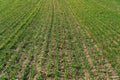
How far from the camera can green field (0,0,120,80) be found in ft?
35.8

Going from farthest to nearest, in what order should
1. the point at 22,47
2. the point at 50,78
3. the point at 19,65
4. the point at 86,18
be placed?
1. the point at 86,18
2. the point at 22,47
3. the point at 19,65
4. the point at 50,78

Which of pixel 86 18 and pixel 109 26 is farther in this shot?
pixel 86 18

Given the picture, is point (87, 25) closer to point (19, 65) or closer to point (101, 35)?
point (101, 35)

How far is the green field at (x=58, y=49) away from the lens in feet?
35.8

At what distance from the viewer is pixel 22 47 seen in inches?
563

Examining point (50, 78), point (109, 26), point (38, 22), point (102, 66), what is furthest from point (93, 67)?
point (38, 22)

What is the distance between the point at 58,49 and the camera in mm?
14117

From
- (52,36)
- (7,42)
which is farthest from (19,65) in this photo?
(52,36)

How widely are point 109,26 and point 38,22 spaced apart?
283 inches

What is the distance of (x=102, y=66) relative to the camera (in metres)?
11.9

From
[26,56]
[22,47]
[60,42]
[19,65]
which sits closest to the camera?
[19,65]

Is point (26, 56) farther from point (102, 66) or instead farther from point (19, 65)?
point (102, 66)

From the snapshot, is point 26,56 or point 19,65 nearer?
point 19,65

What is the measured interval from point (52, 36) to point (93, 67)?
19.8 feet
